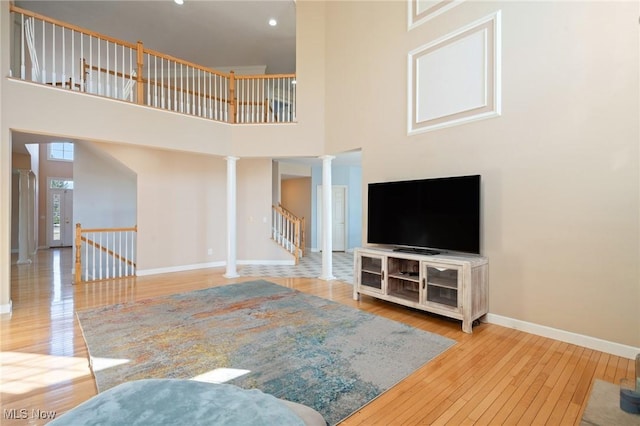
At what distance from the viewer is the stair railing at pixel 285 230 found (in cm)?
714

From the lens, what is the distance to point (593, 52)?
266cm

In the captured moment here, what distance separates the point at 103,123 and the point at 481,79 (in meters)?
5.07

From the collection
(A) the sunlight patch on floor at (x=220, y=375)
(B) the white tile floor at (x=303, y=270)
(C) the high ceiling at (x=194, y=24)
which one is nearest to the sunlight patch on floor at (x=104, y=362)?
(A) the sunlight patch on floor at (x=220, y=375)

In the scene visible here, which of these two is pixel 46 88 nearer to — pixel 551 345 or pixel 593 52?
pixel 593 52

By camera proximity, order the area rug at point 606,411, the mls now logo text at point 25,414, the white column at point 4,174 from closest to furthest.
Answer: the area rug at point 606,411
the mls now logo text at point 25,414
the white column at point 4,174

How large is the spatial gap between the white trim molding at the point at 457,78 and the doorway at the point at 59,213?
11.9m

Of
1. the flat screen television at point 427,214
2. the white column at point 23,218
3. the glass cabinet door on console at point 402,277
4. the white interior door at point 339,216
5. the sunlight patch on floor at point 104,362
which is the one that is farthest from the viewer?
the white interior door at point 339,216

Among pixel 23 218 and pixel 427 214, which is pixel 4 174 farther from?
pixel 427 214

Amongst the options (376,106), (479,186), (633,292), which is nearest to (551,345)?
(633,292)

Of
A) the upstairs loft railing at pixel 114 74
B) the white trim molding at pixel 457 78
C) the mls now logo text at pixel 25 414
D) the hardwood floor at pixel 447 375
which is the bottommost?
the hardwood floor at pixel 447 375

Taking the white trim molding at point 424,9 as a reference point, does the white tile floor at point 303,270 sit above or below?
below

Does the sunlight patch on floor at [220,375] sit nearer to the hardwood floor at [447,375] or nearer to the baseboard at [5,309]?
the hardwood floor at [447,375]

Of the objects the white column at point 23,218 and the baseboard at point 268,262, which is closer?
the white column at point 23,218

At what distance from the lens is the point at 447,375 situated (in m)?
2.24
